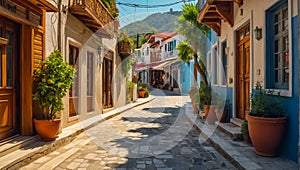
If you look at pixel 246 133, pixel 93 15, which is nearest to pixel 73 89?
pixel 93 15

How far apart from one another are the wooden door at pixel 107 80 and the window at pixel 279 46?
7.96m

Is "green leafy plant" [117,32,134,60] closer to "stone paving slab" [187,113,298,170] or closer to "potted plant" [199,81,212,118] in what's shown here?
"potted plant" [199,81,212,118]

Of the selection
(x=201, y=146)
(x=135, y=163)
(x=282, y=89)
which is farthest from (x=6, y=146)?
(x=282, y=89)

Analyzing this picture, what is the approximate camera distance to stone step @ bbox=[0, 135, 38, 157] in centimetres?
475

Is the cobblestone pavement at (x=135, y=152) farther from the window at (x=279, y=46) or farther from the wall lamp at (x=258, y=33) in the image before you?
the wall lamp at (x=258, y=33)

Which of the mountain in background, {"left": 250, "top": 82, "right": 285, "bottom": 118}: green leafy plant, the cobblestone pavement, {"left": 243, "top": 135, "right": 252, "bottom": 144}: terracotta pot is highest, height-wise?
the mountain in background

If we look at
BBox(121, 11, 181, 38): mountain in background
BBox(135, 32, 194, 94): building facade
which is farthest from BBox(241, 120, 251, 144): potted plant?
BBox(135, 32, 194, 94): building facade

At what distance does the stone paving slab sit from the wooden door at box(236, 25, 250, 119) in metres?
1.11

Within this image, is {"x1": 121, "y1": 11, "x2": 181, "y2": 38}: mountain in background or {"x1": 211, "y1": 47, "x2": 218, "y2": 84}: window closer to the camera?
{"x1": 211, "y1": 47, "x2": 218, "y2": 84}: window

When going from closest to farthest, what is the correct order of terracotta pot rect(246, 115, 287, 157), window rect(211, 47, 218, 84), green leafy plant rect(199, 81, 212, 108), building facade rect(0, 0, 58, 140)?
1. terracotta pot rect(246, 115, 287, 157)
2. building facade rect(0, 0, 58, 140)
3. green leafy plant rect(199, 81, 212, 108)
4. window rect(211, 47, 218, 84)

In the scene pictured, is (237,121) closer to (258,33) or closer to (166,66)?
(258,33)

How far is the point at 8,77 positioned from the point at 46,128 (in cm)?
128

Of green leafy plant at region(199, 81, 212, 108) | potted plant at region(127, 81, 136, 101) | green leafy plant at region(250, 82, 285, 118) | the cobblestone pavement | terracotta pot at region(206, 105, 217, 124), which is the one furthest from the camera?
potted plant at region(127, 81, 136, 101)

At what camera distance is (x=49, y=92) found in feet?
19.0
